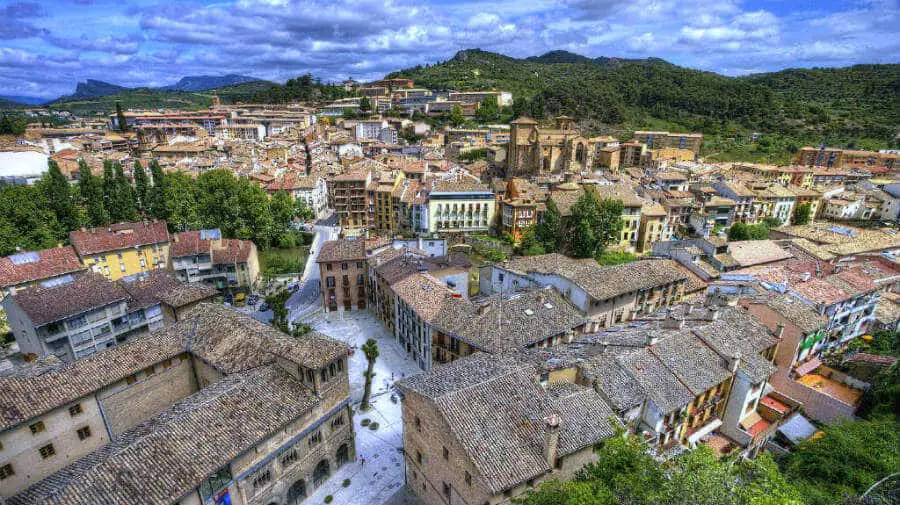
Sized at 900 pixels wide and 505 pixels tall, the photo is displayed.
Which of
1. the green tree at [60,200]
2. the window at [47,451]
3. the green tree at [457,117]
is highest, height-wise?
the green tree at [457,117]

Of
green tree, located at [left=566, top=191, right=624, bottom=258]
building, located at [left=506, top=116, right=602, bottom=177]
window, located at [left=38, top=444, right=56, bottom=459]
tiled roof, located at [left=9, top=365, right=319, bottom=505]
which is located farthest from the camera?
building, located at [left=506, top=116, right=602, bottom=177]

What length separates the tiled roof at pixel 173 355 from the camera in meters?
25.6

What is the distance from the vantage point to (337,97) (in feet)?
644

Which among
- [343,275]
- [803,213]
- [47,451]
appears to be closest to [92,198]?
[343,275]

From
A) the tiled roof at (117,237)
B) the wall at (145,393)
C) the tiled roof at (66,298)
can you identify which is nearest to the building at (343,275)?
the tiled roof at (66,298)

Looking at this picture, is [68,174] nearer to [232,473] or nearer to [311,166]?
[311,166]

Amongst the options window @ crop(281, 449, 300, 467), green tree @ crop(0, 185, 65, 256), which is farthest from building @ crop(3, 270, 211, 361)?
green tree @ crop(0, 185, 65, 256)

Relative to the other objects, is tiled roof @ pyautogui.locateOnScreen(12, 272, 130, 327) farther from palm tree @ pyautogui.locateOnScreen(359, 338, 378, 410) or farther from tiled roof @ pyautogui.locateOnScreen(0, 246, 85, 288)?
palm tree @ pyautogui.locateOnScreen(359, 338, 378, 410)

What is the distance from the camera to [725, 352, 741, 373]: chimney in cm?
2967

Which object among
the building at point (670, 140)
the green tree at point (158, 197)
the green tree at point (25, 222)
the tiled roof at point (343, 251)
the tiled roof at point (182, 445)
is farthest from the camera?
the building at point (670, 140)

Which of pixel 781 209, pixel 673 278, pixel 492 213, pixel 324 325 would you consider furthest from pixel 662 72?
pixel 324 325

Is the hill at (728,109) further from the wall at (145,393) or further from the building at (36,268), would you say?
the wall at (145,393)

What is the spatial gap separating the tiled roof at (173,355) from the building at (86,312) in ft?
23.7

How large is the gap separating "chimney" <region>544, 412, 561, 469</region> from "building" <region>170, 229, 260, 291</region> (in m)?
50.5
